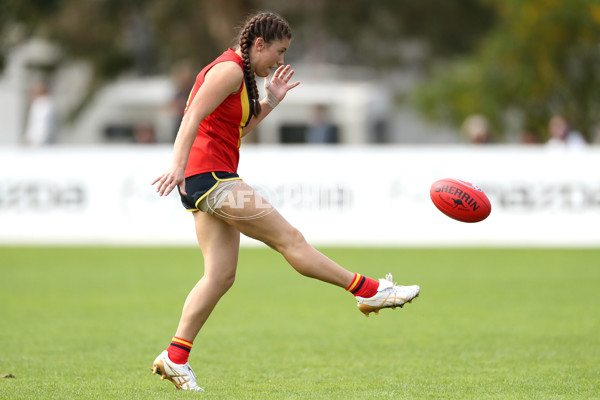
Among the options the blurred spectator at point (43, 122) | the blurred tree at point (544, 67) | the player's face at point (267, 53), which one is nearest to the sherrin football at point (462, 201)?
the player's face at point (267, 53)

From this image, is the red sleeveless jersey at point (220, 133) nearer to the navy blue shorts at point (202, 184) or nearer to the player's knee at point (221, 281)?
the navy blue shorts at point (202, 184)

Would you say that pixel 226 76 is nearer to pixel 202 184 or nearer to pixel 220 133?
pixel 220 133

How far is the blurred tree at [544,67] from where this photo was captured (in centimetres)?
2459

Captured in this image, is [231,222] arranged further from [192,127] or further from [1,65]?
[1,65]

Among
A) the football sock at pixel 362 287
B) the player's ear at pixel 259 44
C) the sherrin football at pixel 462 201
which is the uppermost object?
the player's ear at pixel 259 44

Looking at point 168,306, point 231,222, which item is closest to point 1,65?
point 168,306

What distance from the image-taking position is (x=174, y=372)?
5.69m

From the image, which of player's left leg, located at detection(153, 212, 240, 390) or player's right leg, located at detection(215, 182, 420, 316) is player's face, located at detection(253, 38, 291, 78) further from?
player's left leg, located at detection(153, 212, 240, 390)

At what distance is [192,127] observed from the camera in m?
5.44

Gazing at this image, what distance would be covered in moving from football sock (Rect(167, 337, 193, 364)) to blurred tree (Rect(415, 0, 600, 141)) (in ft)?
63.7

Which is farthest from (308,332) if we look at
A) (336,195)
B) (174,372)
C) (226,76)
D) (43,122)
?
(43,122)

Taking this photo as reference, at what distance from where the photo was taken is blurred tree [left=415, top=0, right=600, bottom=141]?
80.7 ft

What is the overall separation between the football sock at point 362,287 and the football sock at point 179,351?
3.29 feet

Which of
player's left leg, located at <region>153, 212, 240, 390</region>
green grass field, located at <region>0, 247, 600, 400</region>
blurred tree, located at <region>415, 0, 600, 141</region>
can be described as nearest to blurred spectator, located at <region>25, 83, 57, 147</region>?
green grass field, located at <region>0, 247, 600, 400</region>
